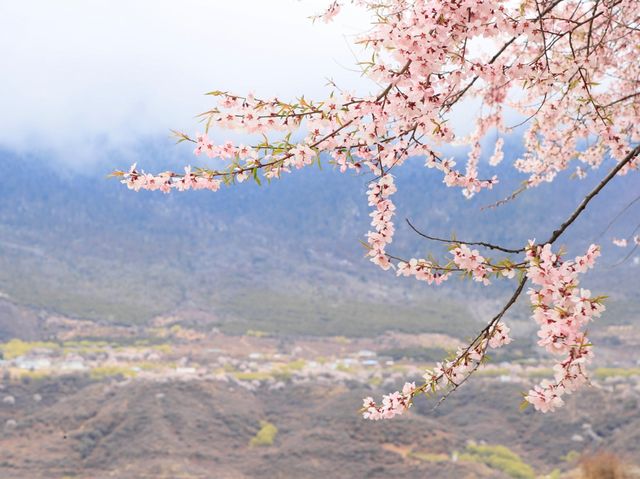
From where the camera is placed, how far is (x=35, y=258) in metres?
90.0

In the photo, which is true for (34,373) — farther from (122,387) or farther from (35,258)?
(35,258)

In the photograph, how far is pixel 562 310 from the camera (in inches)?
127

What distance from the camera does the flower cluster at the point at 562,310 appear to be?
3.21 m

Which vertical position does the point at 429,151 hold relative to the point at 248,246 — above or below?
below

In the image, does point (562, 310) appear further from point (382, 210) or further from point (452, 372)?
point (382, 210)

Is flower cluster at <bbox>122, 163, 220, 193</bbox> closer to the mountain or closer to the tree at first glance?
the tree

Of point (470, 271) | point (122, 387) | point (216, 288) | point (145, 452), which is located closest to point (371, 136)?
point (470, 271)

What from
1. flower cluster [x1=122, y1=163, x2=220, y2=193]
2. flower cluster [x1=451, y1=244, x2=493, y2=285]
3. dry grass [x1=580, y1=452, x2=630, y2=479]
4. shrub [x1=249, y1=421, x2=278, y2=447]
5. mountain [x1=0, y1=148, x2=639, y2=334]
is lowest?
flower cluster [x1=451, y1=244, x2=493, y2=285]

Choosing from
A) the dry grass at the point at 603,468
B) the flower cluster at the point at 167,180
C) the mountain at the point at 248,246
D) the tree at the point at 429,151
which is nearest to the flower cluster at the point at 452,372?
the tree at the point at 429,151

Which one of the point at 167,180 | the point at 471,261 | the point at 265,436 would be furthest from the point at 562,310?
the point at 265,436

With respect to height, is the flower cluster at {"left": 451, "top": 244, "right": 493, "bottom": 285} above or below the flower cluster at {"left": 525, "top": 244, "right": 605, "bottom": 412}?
above

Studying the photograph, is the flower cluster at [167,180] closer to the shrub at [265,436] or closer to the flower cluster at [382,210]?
the flower cluster at [382,210]

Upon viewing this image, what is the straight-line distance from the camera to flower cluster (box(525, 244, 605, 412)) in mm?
3207

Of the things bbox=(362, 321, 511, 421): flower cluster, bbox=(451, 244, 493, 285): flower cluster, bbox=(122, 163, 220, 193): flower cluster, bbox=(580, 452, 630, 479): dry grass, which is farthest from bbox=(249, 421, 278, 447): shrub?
bbox=(451, 244, 493, 285): flower cluster
